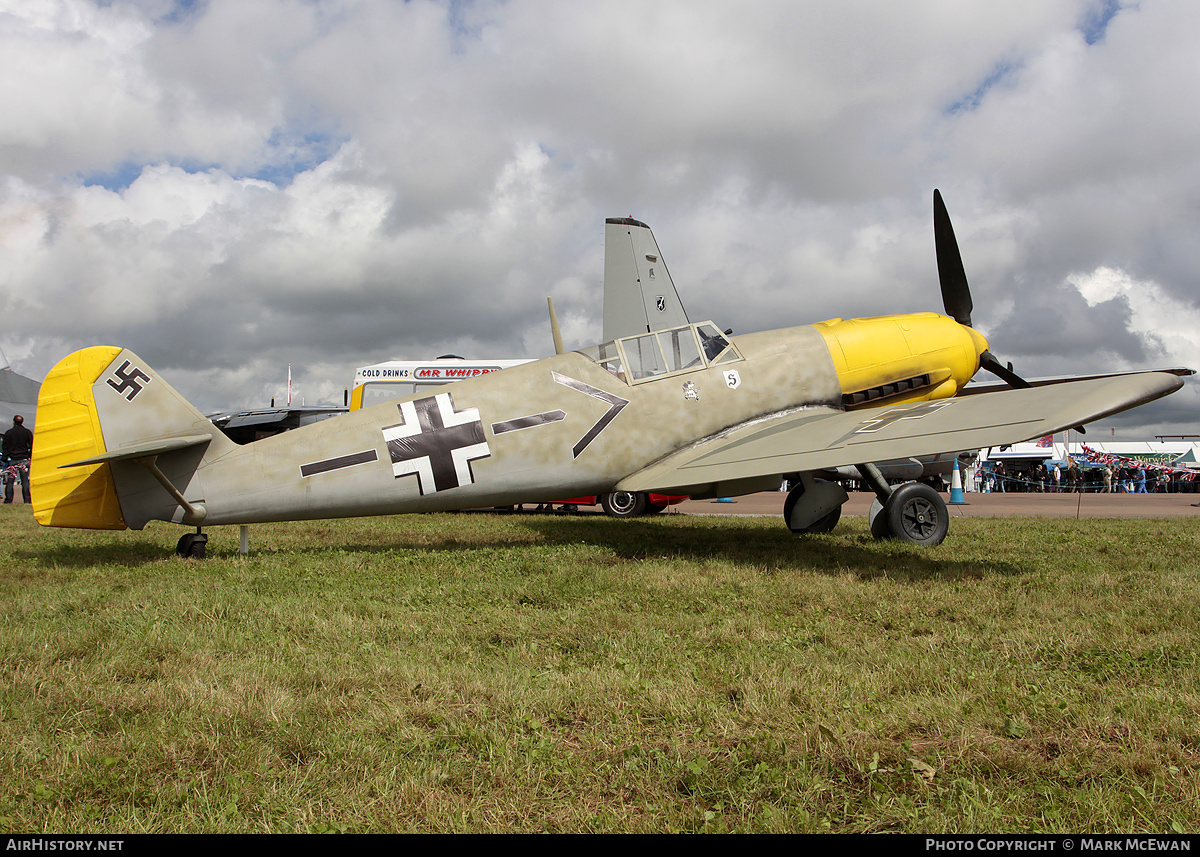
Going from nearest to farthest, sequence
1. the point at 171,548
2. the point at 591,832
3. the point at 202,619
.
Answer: the point at 591,832, the point at 202,619, the point at 171,548

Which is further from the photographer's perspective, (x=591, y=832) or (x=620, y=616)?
(x=620, y=616)

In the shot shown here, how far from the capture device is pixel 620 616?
174 inches

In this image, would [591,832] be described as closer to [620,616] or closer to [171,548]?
[620,616]

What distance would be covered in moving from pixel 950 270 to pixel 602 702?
9463 millimetres

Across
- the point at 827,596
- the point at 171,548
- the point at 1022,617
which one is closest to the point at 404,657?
the point at 827,596

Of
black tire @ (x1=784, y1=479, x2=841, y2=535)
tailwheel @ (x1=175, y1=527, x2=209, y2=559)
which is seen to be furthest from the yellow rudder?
black tire @ (x1=784, y1=479, x2=841, y2=535)

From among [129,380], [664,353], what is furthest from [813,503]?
Answer: [129,380]

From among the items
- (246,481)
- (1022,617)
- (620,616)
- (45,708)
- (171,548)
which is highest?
(246,481)

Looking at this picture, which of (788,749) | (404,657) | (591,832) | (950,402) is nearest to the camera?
(591,832)

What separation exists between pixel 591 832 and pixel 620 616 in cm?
242

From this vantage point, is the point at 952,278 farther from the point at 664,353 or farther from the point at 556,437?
→ the point at 556,437

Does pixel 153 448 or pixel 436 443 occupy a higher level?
pixel 153 448

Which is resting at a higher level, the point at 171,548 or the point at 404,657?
the point at 171,548

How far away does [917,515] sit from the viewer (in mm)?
7590
